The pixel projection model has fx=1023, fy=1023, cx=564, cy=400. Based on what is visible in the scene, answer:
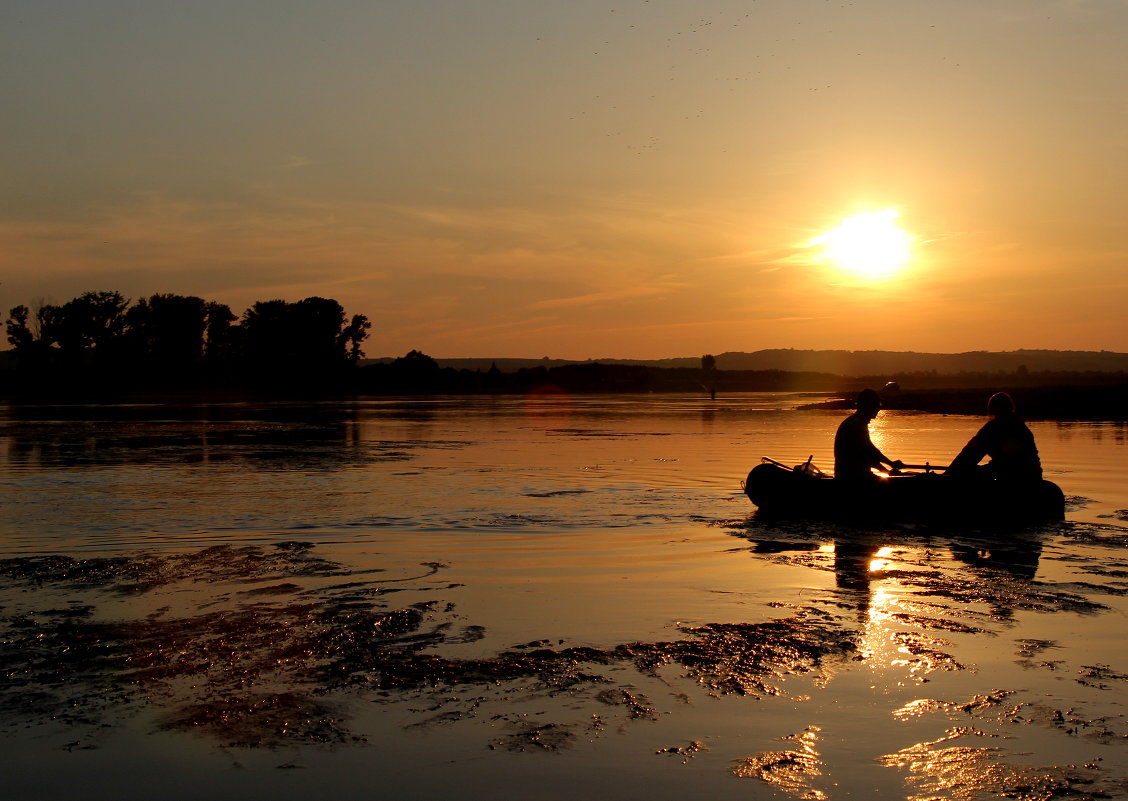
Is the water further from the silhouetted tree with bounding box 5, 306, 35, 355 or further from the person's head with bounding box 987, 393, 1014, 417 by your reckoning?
the silhouetted tree with bounding box 5, 306, 35, 355

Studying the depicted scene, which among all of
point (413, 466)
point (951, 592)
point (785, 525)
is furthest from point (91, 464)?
point (951, 592)

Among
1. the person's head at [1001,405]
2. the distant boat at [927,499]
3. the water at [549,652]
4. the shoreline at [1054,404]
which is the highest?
the person's head at [1001,405]

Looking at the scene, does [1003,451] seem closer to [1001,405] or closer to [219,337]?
[1001,405]

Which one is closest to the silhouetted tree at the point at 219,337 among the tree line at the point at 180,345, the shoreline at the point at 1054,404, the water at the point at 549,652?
the tree line at the point at 180,345

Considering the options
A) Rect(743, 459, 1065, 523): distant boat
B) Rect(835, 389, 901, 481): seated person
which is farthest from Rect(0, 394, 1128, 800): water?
Rect(835, 389, 901, 481): seated person

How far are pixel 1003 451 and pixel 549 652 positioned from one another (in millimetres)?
10390

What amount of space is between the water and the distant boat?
0.46 m

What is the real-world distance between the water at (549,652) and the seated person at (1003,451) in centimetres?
107

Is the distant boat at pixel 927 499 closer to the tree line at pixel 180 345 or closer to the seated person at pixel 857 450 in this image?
the seated person at pixel 857 450

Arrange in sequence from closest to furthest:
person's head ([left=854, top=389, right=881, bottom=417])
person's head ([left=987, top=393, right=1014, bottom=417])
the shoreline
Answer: person's head ([left=854, top=389, right=881, bottom=417]) → person's head ([left=987, top=393, right=1014, bottom=417]) → the shoreline

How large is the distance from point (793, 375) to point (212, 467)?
174062 mm

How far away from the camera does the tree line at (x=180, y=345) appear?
117750 millimetres

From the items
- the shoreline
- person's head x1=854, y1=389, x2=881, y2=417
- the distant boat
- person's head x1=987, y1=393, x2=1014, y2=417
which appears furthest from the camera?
the shoreline

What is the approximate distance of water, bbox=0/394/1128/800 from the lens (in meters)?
5.91
